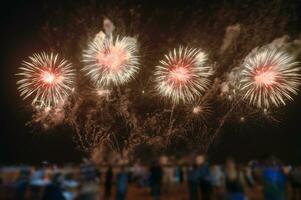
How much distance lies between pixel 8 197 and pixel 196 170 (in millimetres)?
6345

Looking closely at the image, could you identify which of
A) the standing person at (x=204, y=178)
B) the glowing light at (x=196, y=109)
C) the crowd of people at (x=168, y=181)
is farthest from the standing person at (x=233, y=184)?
the glowing light at (x=196, y=109)

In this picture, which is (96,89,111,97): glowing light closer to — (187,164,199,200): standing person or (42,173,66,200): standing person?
(187,164,199,200): standing person

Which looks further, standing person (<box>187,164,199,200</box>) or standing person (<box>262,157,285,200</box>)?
standing person (<box>187,164,199,200</box>)

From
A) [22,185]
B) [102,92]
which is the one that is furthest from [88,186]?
[102,92]

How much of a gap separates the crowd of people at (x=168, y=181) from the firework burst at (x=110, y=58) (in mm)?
6421

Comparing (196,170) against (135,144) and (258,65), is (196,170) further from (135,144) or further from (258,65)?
(135,144)

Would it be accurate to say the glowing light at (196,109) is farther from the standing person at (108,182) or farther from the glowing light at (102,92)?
the standing person at (108,182)

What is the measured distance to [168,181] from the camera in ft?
65.8

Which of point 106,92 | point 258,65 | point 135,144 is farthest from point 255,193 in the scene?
point 135,144

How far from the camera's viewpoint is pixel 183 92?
989 inches

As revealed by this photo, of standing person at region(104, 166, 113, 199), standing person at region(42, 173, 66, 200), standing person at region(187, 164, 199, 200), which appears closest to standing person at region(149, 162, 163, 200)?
standing person at region(187, 164, 199, 200)

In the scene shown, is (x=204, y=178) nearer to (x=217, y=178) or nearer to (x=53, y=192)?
(x=217, y=178)

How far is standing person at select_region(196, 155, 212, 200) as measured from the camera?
15336mm

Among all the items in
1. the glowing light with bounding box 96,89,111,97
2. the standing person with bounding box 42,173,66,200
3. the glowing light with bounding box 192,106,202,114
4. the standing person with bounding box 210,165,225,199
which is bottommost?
the standing person with bounding box 42,173,66,200
